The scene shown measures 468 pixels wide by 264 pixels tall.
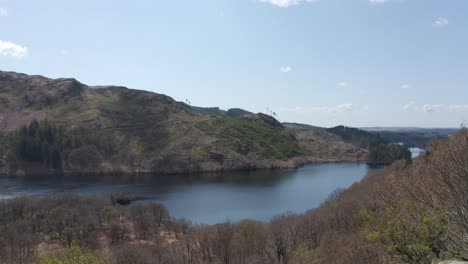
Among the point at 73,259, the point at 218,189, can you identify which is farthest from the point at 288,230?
the point at 218,189

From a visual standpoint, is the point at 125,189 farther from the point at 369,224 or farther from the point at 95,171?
the point at 369,224

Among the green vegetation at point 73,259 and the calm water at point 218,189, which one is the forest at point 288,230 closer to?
the green vegetation at point 73,259

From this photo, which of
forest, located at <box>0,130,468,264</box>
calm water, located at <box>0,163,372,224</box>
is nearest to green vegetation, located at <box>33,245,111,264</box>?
forest, located at <box>0,130,468,264</box>

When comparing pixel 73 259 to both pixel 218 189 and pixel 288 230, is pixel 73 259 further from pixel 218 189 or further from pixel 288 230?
pixel 218 189

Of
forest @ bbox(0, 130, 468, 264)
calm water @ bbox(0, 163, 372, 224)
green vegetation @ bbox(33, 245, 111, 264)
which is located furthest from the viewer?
calm water @ bbox(0, 163, 372, 224)

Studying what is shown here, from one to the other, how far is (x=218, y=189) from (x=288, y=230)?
3425 inches

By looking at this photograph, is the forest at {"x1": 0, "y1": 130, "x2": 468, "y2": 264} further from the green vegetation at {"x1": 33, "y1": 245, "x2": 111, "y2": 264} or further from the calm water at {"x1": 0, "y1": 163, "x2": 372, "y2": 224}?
the calm water at {"x1": 0, "y1": 163, "x2": 372, "y2": 224}

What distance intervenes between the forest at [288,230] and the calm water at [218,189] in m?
20.3

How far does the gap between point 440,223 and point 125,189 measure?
139 meters

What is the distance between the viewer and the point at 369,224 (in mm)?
22297

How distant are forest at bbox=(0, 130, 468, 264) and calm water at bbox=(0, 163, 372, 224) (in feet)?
66.7

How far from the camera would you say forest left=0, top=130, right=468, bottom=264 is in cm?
1802

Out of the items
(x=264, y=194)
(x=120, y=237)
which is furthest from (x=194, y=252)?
(x=264, y=194)

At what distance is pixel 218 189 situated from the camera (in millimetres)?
147375
